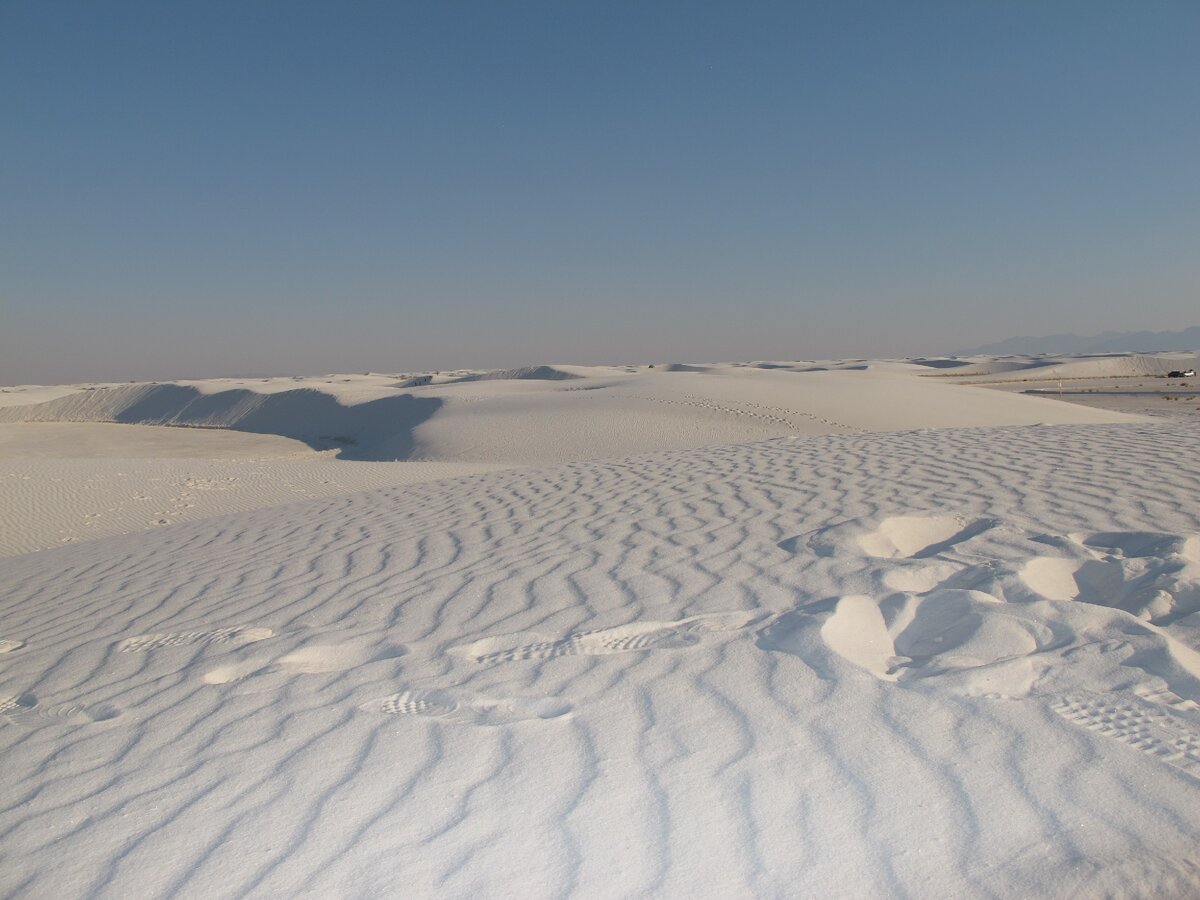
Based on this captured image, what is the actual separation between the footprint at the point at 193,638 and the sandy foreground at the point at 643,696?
0.03 meters

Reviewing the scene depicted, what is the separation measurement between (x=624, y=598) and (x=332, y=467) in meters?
10.7

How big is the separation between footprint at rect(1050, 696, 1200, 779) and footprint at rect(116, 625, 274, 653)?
3.48m

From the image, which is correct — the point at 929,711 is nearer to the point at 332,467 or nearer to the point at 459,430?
the point at 332,467

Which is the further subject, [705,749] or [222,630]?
[222,630]

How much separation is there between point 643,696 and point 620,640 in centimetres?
60

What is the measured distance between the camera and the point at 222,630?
160 inches

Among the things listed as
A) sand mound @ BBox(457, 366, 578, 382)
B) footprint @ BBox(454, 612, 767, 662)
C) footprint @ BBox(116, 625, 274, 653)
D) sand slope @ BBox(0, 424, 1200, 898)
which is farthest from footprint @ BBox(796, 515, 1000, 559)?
sand mound @ BBox(457, 366, 578, 382)

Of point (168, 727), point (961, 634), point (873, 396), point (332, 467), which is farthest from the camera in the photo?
point (873, 396)

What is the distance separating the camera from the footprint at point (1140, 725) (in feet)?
7.50

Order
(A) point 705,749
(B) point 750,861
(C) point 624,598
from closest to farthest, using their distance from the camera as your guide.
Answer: (B) point 750,861, (A) point 705,749, (C) point 624,598

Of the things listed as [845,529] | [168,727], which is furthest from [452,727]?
[845,529]

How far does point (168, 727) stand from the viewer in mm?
2936

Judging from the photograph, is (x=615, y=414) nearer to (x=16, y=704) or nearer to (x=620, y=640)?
(x=620, y=640)

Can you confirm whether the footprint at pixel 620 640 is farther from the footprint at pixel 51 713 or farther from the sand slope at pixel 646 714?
the footprint at pixel 51 713
